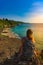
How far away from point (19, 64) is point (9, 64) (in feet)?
2.66

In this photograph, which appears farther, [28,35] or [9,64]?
[9,64]

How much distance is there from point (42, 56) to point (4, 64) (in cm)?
166

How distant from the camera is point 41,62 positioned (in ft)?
31.6

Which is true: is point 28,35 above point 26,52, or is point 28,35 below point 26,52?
above

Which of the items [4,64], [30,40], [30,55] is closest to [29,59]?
[30,55]

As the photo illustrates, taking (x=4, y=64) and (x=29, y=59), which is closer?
(x=29, y=59)

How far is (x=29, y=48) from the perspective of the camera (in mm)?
8766

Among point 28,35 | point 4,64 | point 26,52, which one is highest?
point 28,35

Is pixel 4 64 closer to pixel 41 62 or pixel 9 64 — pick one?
pixel 9 64

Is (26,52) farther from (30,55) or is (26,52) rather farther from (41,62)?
(41,62)

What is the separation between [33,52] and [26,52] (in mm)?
277

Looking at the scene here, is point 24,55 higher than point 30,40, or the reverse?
point 30,40

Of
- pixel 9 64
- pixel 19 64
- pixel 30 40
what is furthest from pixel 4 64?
pixel 30 40

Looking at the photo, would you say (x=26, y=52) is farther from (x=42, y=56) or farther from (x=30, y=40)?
(x=42, y=56)
